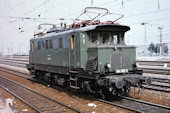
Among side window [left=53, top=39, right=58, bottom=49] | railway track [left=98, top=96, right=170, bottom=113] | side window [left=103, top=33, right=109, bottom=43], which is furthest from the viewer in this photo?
side window [left=53, top=39, right=58, bottom=49]

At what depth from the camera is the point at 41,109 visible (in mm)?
8484

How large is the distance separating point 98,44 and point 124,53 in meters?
1.45

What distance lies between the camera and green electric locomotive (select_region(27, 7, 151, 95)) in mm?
9203

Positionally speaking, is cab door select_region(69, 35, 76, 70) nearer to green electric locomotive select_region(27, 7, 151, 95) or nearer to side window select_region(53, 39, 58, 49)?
green electric locomotive select_region(27, 7, 151, 95)

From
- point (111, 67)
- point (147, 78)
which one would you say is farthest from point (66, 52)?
point (147, 78)

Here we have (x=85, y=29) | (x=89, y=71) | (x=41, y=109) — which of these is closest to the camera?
(x=41, y=109)

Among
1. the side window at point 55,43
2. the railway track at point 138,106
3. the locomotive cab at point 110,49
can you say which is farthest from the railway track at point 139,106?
the side window at point 55,43

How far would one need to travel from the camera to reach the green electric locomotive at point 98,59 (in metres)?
9.20

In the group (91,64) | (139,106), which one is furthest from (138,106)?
(91,64)

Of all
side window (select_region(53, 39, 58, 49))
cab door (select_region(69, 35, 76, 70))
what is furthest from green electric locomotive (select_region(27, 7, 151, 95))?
side window (select_region(53, 39, 58, 49))

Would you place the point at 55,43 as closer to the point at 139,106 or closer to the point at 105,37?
the point at 105,37

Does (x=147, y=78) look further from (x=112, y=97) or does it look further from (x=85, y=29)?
(x=85, y=29)

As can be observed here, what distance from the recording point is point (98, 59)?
Result: 927cm

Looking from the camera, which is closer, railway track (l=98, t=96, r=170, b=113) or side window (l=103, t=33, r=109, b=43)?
railway track (l=98, t=96, r=170, b=113)
